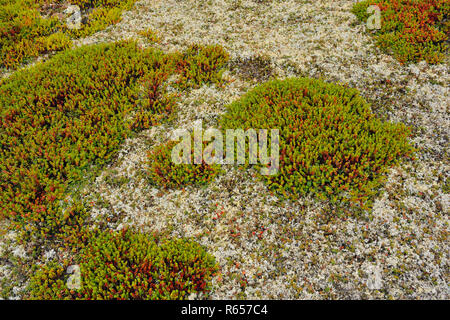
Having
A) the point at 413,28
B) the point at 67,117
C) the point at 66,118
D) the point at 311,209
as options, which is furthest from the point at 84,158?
the point at 413,28

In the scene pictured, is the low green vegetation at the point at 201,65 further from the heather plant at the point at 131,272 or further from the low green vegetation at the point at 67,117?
the heather plant at the point at 131,272

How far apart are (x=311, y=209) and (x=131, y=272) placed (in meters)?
4.25

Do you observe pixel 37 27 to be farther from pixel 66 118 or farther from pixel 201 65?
pixel 201 65

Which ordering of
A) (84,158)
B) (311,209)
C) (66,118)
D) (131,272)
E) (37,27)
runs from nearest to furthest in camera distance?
(131,272) → (311,209) → (84,158) → (66,118) → (37,27)

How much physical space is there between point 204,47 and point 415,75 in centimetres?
747

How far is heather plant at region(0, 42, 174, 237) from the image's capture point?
690 centimetres

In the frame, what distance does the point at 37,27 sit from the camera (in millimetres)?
12156

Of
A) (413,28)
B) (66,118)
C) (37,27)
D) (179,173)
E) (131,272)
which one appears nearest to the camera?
(131,272)

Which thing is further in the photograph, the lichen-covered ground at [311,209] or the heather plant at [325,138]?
the heather plant at [325,138]

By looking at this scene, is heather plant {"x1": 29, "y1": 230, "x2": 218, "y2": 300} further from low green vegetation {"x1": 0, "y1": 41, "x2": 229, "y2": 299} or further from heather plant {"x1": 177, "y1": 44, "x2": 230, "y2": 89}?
heather plant {"x1": 177, "y1": 44, "x2": 230, "y2": 89}

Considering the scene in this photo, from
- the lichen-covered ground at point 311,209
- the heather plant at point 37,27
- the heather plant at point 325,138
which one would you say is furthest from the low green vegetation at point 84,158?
the heather plant at point 325,138

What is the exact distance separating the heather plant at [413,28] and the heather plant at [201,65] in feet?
19.6

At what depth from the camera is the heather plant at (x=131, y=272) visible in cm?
552

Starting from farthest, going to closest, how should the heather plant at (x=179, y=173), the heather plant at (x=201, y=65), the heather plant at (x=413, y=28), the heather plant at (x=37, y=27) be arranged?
1. the heather plant at (x=37, y=27)
2. the heather plant at (x=201, y=65)
3. the heather plant at (x=413, y=28)
4. the heather plant at (x=179, y=173)
